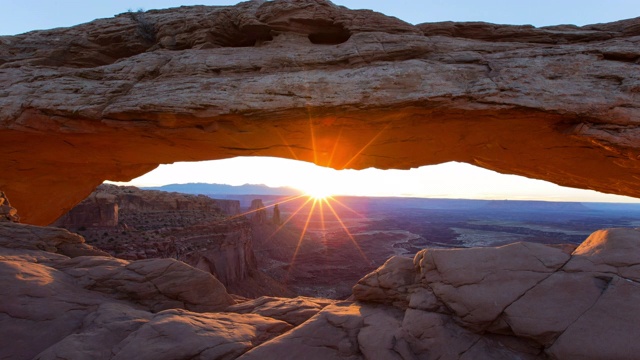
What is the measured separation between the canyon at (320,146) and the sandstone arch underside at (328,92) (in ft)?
0.20

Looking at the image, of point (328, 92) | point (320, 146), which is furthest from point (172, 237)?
point (328, 92)

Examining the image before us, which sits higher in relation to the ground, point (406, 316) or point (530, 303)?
point (530, 303)

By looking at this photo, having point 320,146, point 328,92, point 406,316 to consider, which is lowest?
point 406,316

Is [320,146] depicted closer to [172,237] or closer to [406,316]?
[406,316]

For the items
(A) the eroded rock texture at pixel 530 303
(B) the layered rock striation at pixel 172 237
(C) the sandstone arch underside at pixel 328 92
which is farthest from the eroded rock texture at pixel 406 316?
(B) the layered rock striation at pixel 172 237

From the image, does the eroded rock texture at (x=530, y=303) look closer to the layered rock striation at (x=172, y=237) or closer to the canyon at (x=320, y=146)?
the canyon at (x=320, y=146)

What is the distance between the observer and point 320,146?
10.4 metres

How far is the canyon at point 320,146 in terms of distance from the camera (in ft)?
13.6

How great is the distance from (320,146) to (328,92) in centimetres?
239

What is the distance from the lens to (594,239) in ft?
15.9

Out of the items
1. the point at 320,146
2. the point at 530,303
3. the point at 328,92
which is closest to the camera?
the point at 530,303

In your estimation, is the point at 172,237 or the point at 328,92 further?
the point at 172,237

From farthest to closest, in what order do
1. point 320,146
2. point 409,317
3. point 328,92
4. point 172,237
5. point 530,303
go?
point 172,237, point 320,146, point 328,92, point 409,317, point 530,303

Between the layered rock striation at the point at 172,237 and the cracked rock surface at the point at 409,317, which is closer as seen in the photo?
the cracked rock surface at the point at 409,317
